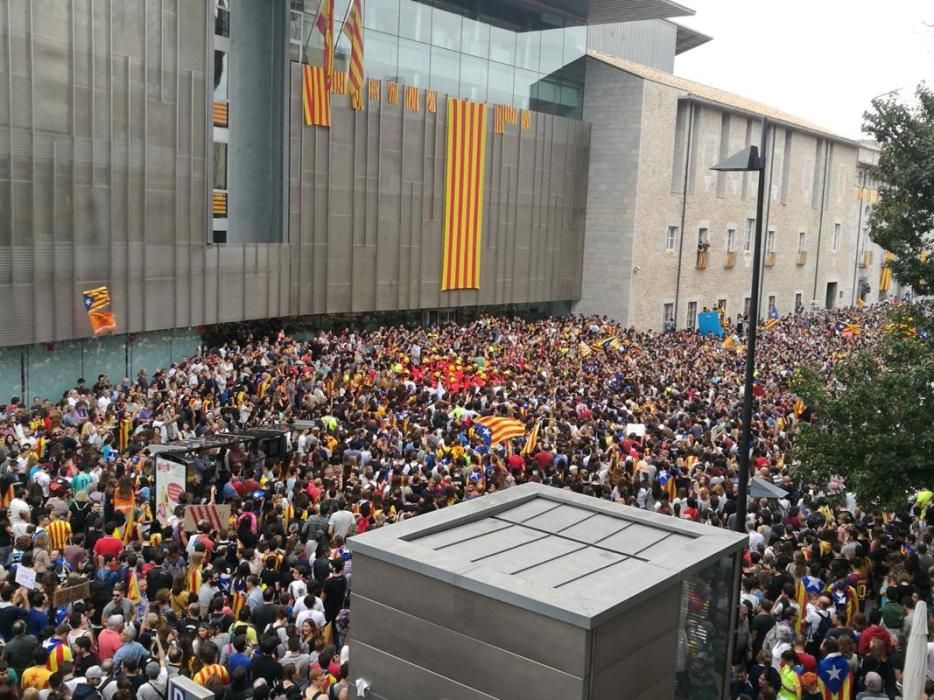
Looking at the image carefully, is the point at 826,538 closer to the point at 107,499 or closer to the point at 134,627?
the point at 134,627

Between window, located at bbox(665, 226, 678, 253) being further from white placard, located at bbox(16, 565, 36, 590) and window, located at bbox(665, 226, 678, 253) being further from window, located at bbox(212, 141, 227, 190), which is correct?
white placard, located at bbox(16, 565, 36, 590)

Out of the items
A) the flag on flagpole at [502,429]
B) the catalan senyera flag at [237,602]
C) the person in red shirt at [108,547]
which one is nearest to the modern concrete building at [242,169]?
the flag on flagpole at [502,429]

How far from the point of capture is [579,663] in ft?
19.9

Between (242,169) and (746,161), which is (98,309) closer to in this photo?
(242,169)

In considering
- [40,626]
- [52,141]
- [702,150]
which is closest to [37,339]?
[52,141]

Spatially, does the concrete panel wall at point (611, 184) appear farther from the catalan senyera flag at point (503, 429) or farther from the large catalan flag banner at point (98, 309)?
the catalan senyera flag at point (503, 429)

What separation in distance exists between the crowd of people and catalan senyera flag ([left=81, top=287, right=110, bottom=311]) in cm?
201

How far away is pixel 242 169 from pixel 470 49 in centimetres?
1109

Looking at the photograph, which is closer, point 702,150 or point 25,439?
point 25,439

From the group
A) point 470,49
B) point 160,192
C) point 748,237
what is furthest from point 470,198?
point 748,237

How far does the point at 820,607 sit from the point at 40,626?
7.95m

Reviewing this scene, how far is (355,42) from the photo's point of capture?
2816 cm

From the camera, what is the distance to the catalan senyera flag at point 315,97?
28.6 m

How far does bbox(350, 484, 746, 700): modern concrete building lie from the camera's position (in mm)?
6246
